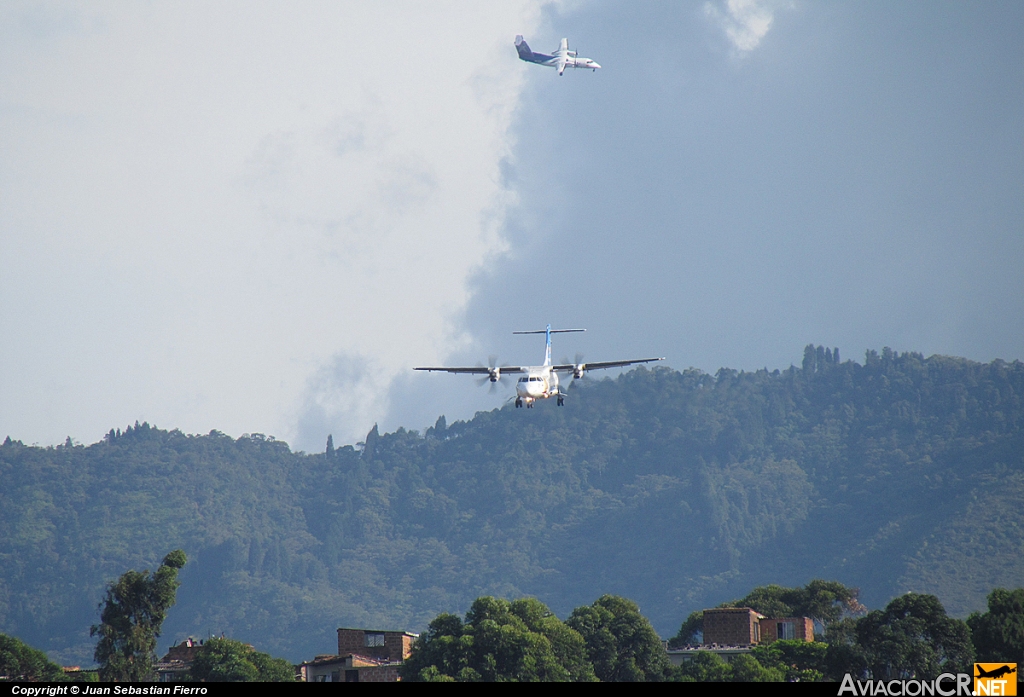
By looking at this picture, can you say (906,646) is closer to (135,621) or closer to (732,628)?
(732,628)

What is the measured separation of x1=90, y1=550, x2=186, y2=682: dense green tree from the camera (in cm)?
9400

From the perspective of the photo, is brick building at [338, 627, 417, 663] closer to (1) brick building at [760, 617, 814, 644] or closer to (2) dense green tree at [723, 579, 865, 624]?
(1) brick building at [760, 617, 814, 644]

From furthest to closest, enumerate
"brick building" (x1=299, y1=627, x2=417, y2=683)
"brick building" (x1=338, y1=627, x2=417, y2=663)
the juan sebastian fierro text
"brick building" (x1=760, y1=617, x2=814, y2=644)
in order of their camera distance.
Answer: "brick building" (x1=760, y1=617, x2=814, y2=644) < "brick building" (x1=338, y1=627, x2=417, y2=663) < "brick building" (x1=299, y1=627, x2=417, y2=683) < the juan sebastian fierro text

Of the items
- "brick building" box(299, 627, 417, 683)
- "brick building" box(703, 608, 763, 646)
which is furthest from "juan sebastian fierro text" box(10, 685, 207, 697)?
"brick building" box(703, 608, 763, 646)

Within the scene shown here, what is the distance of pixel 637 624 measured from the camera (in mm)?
123250

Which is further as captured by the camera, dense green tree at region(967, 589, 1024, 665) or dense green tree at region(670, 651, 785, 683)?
dense green tree at region(967, 589, 1024, 665)

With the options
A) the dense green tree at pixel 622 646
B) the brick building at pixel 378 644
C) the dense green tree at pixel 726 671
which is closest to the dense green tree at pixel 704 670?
the dense green tree at pixel 726 671

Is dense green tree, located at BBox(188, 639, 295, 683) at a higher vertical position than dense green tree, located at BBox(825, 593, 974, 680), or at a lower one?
lower

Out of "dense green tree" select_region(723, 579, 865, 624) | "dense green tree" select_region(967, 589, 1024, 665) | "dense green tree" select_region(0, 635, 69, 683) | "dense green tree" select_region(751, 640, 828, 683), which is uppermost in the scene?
"dense green tree" select_region(723, 579, 865, 624)

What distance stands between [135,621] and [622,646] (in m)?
42.9

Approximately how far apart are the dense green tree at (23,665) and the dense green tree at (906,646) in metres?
55.9

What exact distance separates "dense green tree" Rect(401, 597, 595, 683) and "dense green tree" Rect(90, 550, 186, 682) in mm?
18951

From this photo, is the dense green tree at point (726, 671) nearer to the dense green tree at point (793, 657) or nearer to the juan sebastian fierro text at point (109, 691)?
the dense green tree at point (793, 657)

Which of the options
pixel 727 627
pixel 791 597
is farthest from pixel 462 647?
pixel 791 597
